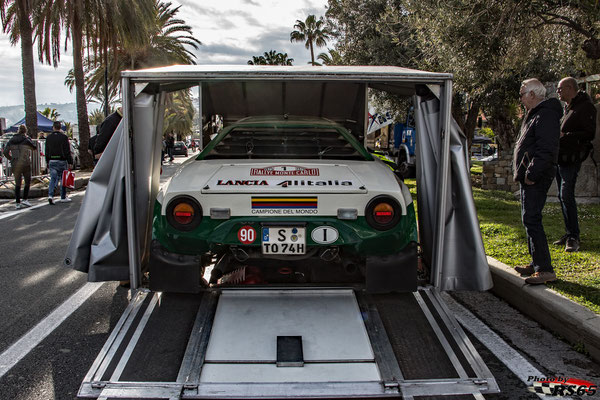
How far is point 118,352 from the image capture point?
308 centimetres

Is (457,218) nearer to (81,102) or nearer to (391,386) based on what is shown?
(391,386)

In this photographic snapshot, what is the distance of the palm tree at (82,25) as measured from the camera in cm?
1722

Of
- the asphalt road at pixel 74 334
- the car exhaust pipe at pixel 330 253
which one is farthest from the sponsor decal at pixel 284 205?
the asphalt road at pixel 74 334

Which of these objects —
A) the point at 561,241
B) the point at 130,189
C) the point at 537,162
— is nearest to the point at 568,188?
the point at 561,241

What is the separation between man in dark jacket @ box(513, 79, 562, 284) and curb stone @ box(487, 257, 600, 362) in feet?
0.52

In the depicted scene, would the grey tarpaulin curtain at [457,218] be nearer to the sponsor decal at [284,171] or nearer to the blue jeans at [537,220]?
the blue jeans at [537,220]

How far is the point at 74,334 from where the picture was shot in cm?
379

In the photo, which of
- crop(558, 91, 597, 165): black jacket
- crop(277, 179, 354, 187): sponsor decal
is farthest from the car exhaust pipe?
crop(558, 91, 597, 165): black jacket

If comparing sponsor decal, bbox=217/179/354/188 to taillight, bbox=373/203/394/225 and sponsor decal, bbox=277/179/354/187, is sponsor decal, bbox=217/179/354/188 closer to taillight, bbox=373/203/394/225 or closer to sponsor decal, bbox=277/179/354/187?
sponsor decal, bbox=277/179/354/187

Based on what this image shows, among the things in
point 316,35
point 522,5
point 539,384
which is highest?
point 316,35

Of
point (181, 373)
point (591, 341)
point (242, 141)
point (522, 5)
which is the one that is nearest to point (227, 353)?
point (181, 373)

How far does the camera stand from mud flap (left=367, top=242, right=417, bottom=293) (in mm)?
3518

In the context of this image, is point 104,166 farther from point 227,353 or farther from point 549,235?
point 549,235

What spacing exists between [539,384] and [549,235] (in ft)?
12.4
